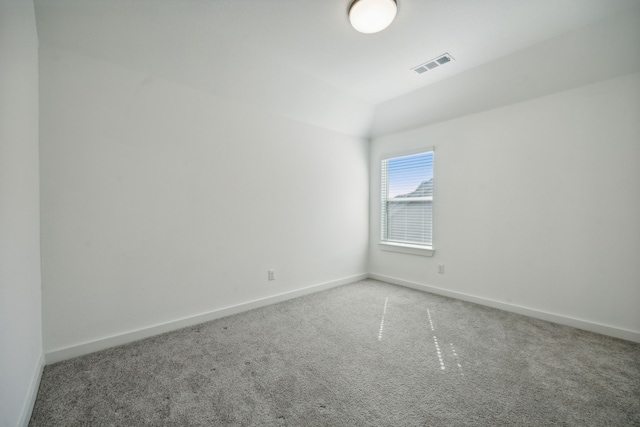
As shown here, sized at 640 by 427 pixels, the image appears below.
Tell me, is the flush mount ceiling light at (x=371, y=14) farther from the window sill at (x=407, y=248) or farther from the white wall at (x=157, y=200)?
the window sill at (x=407, y=248)

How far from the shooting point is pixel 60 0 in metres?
1.75

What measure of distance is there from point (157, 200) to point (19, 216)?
0.96 metres

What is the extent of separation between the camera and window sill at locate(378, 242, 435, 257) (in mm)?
3582

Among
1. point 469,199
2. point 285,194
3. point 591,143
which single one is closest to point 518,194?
point 469,199

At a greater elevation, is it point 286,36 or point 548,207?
point 286,36

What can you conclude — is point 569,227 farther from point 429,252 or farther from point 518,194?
point 429,252

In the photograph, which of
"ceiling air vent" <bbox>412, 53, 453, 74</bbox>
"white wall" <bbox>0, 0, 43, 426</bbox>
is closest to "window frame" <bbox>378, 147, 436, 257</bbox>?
"ceiling air vent" <bbox>412, 53, 453, 74</bbox>

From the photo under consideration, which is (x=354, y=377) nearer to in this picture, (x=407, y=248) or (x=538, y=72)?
(x=407, y=248)

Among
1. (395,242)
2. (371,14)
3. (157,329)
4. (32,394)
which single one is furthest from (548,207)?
(32,394)

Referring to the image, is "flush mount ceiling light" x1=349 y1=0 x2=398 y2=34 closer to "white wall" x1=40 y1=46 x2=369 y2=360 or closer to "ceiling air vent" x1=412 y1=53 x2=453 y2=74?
"ceiling air vent" x1=412 y1=53 x2=453 y2=74

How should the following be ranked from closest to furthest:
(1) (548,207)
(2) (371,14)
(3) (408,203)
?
1. (2) (371,14)
2. (1) (548,207)
3. (3) (408,203)

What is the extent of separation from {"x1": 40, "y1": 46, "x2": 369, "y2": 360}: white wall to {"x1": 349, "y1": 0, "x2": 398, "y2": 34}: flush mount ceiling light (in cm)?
147

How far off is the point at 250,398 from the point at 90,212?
188cm

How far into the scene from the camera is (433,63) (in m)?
2.68
